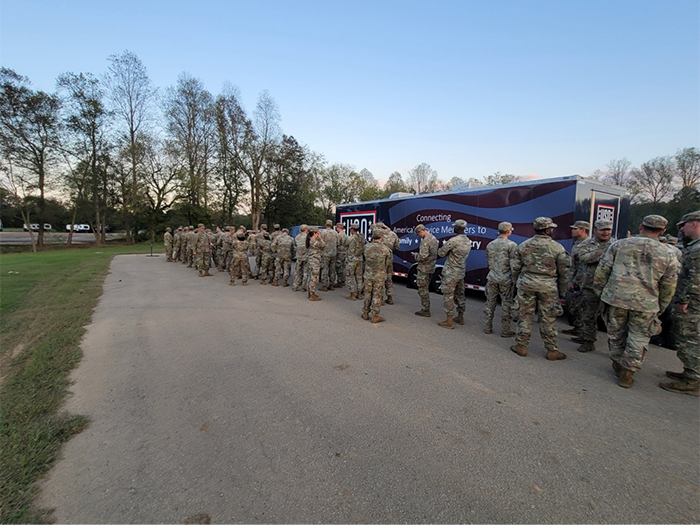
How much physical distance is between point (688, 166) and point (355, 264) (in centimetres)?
5340

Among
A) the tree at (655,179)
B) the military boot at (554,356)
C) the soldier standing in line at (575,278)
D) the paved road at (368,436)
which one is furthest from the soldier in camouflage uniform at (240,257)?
the tree at (655,179)

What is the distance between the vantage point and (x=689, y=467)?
2.60 metres

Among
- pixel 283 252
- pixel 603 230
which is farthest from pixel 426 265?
pixel 283 252

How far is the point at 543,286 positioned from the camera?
4.76 meters

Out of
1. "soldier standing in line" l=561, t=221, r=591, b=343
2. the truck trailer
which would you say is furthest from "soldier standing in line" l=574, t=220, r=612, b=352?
the truck trailer

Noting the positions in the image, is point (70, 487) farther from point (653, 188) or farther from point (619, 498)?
point (653, 188)

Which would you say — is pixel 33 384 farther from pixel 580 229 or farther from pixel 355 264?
pixel 580 229

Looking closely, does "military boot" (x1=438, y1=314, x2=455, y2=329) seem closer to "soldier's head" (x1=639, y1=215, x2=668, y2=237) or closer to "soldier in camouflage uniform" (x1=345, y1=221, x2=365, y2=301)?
"soldier in camouflage uniform" (x1=345, y1=221, x2=365, y2=301)

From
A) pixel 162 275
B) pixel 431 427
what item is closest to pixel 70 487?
pixel 431 427

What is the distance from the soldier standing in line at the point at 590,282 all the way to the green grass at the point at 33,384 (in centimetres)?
658

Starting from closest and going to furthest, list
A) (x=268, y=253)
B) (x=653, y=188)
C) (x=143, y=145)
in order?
1. (x=268, y=253)
2. (x=143, y=145)
3. (x=653, y=188)

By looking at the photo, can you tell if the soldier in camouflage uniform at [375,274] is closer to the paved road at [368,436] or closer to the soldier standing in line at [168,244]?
A: the paved road at [368,436]

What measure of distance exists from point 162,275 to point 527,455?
13.5 meters

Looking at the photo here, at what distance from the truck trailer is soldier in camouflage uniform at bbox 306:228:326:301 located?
2.72 metres
